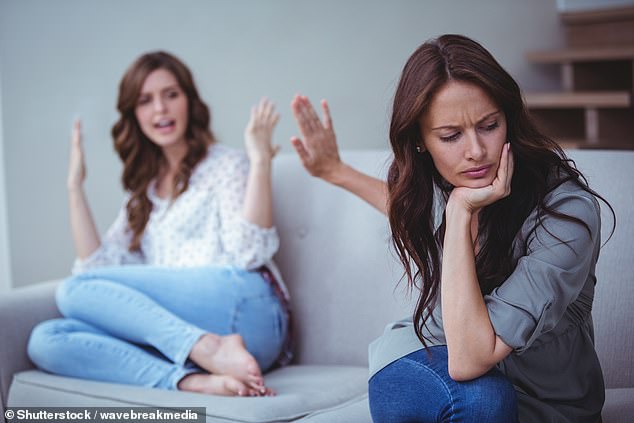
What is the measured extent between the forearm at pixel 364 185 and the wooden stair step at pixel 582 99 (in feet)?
6.22

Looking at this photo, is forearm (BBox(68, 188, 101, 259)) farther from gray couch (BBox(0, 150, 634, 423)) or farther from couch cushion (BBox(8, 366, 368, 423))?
couch cushion (BBox(8, 366, 368, 423))

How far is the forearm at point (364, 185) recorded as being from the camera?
2.23 m

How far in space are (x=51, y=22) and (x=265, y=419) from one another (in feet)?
7.06

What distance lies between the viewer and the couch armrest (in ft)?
8.18

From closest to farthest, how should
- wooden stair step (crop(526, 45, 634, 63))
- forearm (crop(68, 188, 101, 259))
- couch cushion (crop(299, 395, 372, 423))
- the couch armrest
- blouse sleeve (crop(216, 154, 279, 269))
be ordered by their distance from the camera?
couch cushion (crop(299, 395, 372, 423)) → the couch armrest → blouse sleeve (crop(216, 154, 279, 269)) → forearm (crop(68, 188, 101, 259)) → wooden stair step (crop(526, 45, 634, 63))

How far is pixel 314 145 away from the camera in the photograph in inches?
90.1

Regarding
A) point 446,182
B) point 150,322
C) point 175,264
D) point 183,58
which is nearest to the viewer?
point 446,182

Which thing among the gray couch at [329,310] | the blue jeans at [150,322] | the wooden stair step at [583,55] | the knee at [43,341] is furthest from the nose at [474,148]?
the wooden stair step at [583,55]

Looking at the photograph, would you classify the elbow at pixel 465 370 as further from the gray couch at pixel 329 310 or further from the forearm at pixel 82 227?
the forearm at pixel 82 227

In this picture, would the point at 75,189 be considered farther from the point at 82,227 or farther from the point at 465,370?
the point at 465,370

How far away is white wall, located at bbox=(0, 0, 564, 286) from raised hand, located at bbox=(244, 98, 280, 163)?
123 centimetres

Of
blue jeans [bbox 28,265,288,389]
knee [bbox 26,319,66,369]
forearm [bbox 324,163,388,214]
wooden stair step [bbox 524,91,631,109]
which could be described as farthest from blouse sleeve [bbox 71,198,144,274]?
wooden stair step [bbox 524,91,631,109]

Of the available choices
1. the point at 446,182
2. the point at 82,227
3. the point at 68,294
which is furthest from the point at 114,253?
the point at 446,182

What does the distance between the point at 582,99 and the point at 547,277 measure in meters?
2.77
